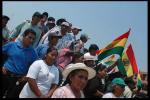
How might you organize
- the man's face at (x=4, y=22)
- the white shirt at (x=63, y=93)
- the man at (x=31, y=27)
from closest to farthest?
the white shirt at (x=63, y=93), the man at (x=31, y=27), the man's face at (x=4, y=22)

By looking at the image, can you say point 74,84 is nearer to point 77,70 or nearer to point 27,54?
point 77,70

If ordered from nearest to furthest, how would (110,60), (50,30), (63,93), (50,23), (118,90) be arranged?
(63,93), (118,90), (50,30), (50,23), (110,60)

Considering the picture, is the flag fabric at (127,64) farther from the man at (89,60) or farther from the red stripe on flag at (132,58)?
the man at (89,60)

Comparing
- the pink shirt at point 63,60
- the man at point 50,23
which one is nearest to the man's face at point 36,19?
the pink shirt at point 63,60

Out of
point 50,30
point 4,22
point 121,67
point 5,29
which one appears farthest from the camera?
point 121,67

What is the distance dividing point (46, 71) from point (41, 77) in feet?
0.45

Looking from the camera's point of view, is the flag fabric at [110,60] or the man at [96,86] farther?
the flag fabric at [110,60]

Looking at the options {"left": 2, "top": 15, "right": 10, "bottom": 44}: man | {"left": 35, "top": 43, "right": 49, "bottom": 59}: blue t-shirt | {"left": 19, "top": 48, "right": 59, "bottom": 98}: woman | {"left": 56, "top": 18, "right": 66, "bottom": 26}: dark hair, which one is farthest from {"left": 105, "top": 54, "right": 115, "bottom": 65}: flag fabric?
{"left": 19, "top": 48, "right": 59, "bottom": 98}: woman

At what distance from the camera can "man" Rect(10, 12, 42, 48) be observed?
877 centimetres

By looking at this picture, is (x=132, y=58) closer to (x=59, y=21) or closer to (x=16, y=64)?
(x=59, y=21)

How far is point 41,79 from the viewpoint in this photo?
6820 mm

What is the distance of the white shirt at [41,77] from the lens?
6.75 meters

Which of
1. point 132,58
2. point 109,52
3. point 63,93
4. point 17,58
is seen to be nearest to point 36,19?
point 17,58

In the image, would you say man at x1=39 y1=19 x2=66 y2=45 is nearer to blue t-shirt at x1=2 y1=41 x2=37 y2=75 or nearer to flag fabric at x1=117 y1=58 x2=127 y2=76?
blue t-shirt at x1=2 y1=41 x2=37 y2=75
